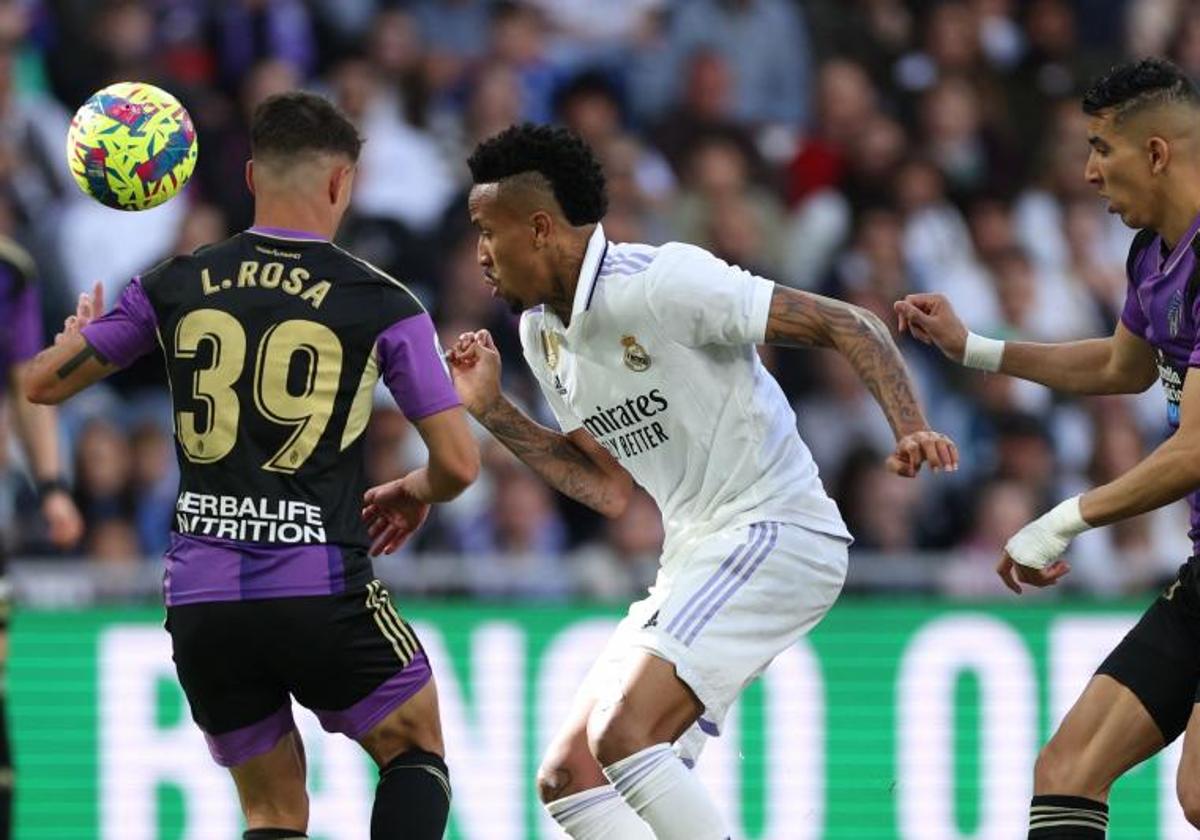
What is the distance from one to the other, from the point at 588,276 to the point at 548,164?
0.35 metres

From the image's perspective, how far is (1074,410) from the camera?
13.0 m

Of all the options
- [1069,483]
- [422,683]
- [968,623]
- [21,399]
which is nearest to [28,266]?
[21,399]

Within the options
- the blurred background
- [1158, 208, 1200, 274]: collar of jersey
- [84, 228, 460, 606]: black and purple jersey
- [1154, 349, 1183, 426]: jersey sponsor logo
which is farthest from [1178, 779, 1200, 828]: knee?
the blurred background

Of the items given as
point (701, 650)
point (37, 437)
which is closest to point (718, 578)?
→ point (701, 650)

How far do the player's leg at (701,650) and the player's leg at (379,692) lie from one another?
50cm

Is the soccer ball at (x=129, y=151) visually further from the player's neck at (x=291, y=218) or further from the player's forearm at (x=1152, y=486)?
the player's forearm at (x=1152, y=486)

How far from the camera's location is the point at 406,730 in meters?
6.45

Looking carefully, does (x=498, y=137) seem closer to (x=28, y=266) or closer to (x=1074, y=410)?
(x=28, y=266)

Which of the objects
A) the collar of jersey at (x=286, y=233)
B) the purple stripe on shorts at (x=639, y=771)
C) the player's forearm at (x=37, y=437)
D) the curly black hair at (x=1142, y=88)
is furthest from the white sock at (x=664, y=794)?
the player's forearm at (x=37, y=437)

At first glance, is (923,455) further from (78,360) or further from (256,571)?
(78,360)

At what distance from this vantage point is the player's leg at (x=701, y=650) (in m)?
6.59

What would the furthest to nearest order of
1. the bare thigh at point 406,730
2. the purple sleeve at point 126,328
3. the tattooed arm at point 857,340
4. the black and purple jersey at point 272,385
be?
the tattooed arm at point 857,340 → the bare thigh at point 406,730 → the purple sleeve at point 126,328 → the black and purple jersey at point 272,385

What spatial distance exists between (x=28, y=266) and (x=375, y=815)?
392cm

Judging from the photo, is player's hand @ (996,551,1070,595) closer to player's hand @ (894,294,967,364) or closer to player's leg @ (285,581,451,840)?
player's hand @ (894,294,967,364)
